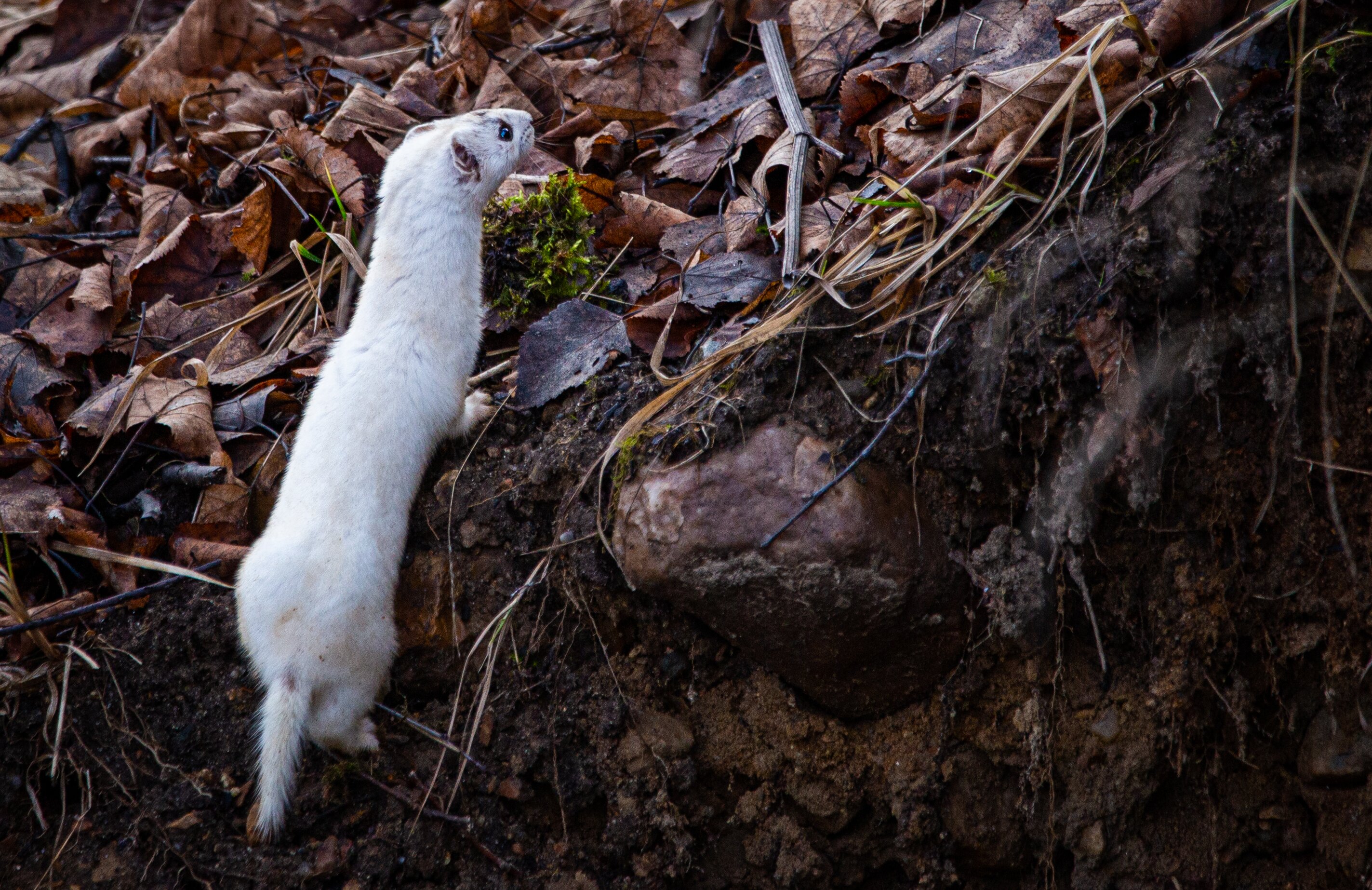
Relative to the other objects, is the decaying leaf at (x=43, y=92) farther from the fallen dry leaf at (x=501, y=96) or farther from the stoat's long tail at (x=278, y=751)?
the stoat's long tail at (x=278, y=751)

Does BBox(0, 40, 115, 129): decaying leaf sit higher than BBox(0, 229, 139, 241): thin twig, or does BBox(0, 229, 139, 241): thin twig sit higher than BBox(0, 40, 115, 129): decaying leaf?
BBox(0, 40, 115, 129): decaying leaf

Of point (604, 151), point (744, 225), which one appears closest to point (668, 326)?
point (744, 225)

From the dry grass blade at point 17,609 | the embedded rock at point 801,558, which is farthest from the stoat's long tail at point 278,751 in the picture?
the embedded rock at point 801,558

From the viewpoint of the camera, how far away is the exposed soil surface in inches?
85.0

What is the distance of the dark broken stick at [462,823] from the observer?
8.65ft

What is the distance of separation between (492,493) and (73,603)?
1450 mm

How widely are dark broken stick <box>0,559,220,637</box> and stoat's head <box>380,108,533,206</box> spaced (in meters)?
1.45

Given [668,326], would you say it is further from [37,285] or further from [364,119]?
[37,285]

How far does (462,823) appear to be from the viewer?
8.70 ft

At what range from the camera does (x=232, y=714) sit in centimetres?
280

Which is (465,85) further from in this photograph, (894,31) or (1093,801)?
(1093,801)

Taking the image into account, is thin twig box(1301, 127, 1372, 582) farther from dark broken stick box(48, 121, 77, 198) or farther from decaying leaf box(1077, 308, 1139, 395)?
dark broken stick box(48, 121, 77, 198)

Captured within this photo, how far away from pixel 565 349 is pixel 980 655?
1.57 metres

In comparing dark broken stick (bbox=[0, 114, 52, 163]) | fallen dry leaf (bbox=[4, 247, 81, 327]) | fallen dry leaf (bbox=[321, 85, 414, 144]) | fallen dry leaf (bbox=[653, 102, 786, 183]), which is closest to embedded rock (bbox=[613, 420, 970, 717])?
fallen dry leaf (bbox=[653, 102, 786, 183])
